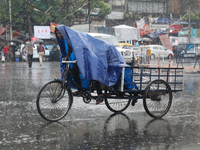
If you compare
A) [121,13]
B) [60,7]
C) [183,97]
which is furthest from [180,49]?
[121,13]

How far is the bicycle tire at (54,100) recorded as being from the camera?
5.85 m

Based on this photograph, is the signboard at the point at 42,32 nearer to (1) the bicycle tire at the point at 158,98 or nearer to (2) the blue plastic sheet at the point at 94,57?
(1) the bicycle tire at the point at 158,98

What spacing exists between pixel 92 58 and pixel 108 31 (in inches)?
1130

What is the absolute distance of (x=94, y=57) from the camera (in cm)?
576

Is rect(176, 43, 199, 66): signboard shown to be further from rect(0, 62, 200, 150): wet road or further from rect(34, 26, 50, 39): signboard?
rect(34, 26, 50, 39): signboard

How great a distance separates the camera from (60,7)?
129ft

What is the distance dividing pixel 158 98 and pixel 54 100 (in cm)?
214

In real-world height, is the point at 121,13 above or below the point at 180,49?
above

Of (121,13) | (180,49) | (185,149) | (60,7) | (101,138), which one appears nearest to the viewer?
(185,149)

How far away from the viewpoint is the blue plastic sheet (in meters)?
5.69

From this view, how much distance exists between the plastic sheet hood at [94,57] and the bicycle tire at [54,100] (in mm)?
615

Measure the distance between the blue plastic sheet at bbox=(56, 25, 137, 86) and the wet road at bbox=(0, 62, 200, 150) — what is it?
2.83ft

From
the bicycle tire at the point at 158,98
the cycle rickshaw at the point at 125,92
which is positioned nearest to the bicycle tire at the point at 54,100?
the cycle rickshaw at the point at 125,92

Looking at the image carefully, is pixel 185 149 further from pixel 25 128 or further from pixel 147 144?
pixel 25 128
